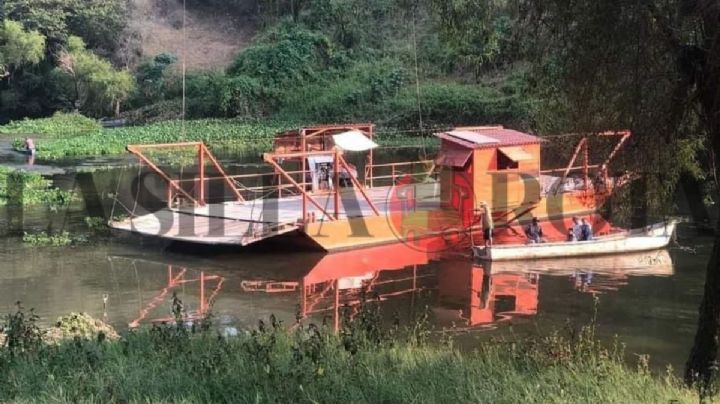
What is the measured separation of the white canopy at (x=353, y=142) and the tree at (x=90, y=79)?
143ft

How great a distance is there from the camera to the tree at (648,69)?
5.87 metres

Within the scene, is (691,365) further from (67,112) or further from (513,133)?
(67,112)

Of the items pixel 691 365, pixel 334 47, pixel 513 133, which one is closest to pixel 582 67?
pixel 691 365

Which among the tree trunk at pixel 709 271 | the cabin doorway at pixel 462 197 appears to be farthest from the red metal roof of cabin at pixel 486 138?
the tree trunk at pixel 709 271

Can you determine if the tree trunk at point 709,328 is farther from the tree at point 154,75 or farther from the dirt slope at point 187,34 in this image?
the dirt slope at point 187,34

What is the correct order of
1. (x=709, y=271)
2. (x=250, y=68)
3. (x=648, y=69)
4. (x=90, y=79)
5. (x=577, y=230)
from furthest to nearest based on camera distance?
1. (x=250, y=68)
2. (x=90, y=79)
3. (x=577, y=230)
4. (x=709, y=271)
5. (x=648, y=69)

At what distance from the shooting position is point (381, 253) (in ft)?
61.8

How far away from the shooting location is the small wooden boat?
1748 centimetres

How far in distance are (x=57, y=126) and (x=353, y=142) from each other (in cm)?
4073

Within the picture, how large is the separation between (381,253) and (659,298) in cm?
684

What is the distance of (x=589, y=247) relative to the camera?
59.0 ft

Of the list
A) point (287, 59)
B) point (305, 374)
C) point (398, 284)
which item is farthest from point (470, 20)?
point (287, 59)

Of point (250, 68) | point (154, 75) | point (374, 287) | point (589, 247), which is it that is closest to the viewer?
point (374, 287)

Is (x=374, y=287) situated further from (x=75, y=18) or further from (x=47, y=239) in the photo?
(x=75, y=18)
